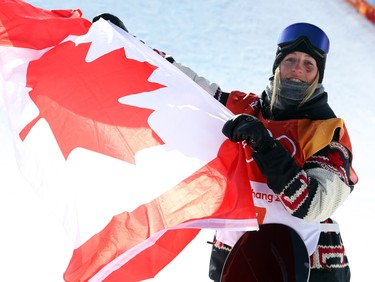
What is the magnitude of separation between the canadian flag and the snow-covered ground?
1.15 meters

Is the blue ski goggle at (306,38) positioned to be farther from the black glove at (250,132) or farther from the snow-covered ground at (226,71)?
the snow-covered ground at (226,71)

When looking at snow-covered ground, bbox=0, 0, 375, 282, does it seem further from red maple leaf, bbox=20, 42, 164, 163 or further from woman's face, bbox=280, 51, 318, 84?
→ woman's face, bbox=280, 51, 318, 84

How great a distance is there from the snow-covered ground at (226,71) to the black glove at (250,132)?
4.93ft

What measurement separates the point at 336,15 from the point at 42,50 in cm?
373

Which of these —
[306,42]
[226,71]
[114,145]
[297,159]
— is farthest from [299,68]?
[226,71]

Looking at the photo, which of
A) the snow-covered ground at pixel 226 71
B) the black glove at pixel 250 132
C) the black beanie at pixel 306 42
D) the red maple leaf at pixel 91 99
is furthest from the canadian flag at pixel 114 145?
the snow-covered ground at pixel 226 71

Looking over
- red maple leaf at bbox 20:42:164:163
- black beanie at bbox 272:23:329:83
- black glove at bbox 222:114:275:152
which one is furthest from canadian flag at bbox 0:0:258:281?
black beanie at bbox 272:23:329:83

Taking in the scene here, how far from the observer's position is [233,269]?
223 cm

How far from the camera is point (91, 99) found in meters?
2.36

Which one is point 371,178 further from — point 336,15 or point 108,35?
point 108,35

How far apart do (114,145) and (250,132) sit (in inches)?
16.6

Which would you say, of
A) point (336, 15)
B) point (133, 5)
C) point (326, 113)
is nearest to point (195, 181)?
point (326, 113)

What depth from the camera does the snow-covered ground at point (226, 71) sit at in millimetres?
3555

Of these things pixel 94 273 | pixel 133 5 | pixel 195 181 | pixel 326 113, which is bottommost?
pixel 94 273
